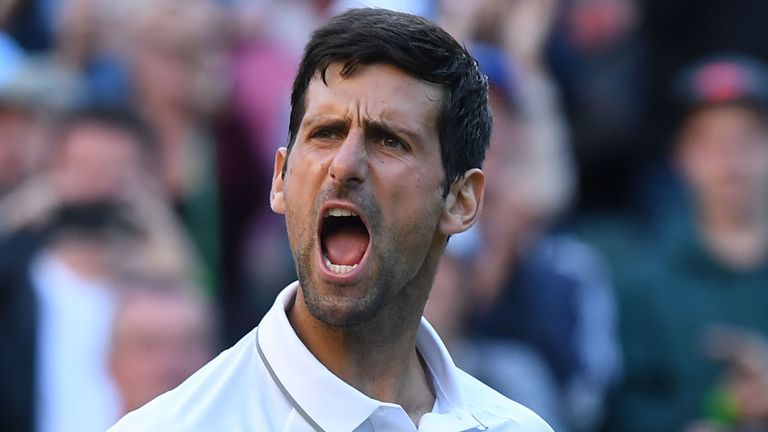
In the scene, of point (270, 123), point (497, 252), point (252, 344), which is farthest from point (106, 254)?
point (252, 344)

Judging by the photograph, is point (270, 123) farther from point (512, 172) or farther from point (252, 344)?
point (252, 344)

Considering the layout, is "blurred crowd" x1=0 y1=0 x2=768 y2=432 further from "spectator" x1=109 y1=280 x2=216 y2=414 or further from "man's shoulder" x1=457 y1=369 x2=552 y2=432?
"man's shoulder" x1=457 y1=369 x2=552 y2=432

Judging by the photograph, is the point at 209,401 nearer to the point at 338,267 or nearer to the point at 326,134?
the point at 338,267

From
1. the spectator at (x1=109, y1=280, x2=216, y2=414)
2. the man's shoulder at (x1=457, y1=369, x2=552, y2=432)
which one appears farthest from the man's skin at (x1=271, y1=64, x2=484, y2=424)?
the spectator at (x1=109, y1=280, x2=216, y2=414)

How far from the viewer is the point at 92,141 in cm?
574

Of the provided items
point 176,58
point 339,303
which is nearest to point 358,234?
point 339,303

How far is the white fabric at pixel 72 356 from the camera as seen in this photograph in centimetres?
546

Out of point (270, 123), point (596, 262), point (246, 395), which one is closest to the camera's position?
point (246, 395)

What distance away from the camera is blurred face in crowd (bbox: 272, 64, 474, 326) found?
110 inches

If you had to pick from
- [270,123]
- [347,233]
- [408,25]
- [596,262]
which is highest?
[408,25]

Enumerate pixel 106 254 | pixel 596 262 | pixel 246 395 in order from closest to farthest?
pixel 246 395, pixel 106 254, pixel 596 262

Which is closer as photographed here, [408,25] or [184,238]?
[408,25]

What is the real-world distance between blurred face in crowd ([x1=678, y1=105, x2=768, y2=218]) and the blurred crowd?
0.03ft

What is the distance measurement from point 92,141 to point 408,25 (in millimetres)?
3053
